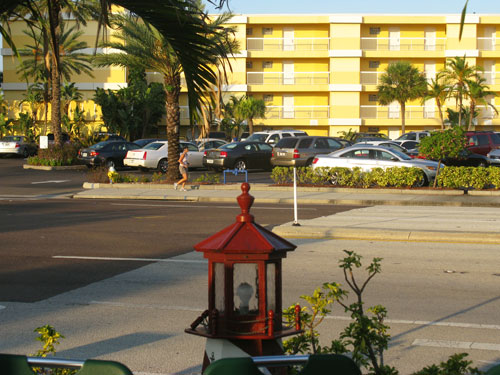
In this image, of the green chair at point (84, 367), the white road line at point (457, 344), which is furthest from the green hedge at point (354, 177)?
the green chair at point (84, 367)

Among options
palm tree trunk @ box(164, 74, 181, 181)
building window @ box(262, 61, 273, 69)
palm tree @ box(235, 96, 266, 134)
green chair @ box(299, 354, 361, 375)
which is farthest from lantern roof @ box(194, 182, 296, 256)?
building window @ box(262, 61, 273, 69)

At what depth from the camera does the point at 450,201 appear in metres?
22.1

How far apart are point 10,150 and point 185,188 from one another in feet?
86.8

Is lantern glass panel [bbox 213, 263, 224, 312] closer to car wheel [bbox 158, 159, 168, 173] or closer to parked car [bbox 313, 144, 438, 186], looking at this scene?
parked car [bbox 313, 144, 438, 186]

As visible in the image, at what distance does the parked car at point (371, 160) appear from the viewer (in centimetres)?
2614

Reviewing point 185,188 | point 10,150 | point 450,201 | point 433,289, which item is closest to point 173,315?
point 433,289

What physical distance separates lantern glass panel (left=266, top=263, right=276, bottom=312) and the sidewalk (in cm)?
995

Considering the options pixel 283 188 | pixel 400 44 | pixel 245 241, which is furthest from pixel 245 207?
pixel 400 44

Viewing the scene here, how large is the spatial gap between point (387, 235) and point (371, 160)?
13.5 metres

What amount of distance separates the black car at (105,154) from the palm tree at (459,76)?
29.7 m

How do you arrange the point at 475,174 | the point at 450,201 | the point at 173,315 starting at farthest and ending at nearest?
1. the point at 475,174
2. the point at 450,201
3. the point at 173,315

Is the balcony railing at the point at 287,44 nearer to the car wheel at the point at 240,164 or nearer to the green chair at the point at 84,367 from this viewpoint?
the car wheel at the point at 240,164

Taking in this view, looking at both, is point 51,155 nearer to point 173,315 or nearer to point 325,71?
point 325,71

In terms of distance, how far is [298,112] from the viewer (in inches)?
2416
